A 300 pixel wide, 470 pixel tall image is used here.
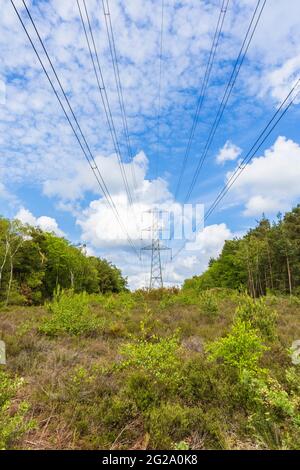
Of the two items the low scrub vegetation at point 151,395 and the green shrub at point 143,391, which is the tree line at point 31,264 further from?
the green shrub at point 143,391

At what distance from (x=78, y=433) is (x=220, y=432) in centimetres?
181

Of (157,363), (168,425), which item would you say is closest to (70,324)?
(157,363)

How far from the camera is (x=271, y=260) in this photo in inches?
1503

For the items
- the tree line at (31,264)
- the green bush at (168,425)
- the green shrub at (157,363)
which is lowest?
the green bush at (168,425)

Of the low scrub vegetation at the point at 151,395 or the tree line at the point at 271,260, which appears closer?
the low scrub vegetation at the point at 151,395

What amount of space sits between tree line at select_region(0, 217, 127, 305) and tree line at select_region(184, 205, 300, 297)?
79.8ft

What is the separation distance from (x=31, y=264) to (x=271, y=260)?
104 ft

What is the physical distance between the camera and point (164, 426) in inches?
148

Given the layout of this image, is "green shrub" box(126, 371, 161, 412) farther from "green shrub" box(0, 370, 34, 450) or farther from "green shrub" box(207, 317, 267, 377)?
"green shrub" box(0, 370, 34, 450)

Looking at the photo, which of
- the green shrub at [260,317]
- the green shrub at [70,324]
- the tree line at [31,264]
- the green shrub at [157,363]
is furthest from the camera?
the tree line at [31,264]

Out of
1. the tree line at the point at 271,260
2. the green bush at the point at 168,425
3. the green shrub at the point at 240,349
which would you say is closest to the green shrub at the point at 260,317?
the green shrub at the point at 240,349

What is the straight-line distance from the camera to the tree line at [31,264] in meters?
32.8

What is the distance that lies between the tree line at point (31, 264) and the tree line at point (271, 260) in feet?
79.8

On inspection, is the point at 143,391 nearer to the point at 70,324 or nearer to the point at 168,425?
the point at 168,425
